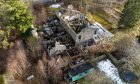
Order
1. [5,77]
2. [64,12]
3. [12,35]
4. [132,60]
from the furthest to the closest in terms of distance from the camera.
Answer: [64,12] → [12,35] → [132,60] → [5,77]

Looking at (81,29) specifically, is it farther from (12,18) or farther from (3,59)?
(3,59)

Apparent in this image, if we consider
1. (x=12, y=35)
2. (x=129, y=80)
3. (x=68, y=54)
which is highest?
(x=12, y=35)

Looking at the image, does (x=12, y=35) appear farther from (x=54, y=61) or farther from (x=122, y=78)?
(x=122, y=78)

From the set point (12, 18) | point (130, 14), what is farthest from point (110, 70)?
point (12, 18)

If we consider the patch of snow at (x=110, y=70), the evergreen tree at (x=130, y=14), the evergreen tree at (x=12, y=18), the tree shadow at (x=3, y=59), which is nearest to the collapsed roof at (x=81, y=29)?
the evergreen tree at (x=130, y=14)

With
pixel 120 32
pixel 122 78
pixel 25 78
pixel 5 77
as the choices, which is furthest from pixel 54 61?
pixel 120 32

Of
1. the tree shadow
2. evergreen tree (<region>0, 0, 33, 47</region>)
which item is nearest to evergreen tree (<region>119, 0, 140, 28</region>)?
evergreen tree (<region>0, 0, 33, 47</region>)

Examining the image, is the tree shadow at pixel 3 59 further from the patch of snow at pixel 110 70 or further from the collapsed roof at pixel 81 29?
the patch of snow at pixel 110 70
